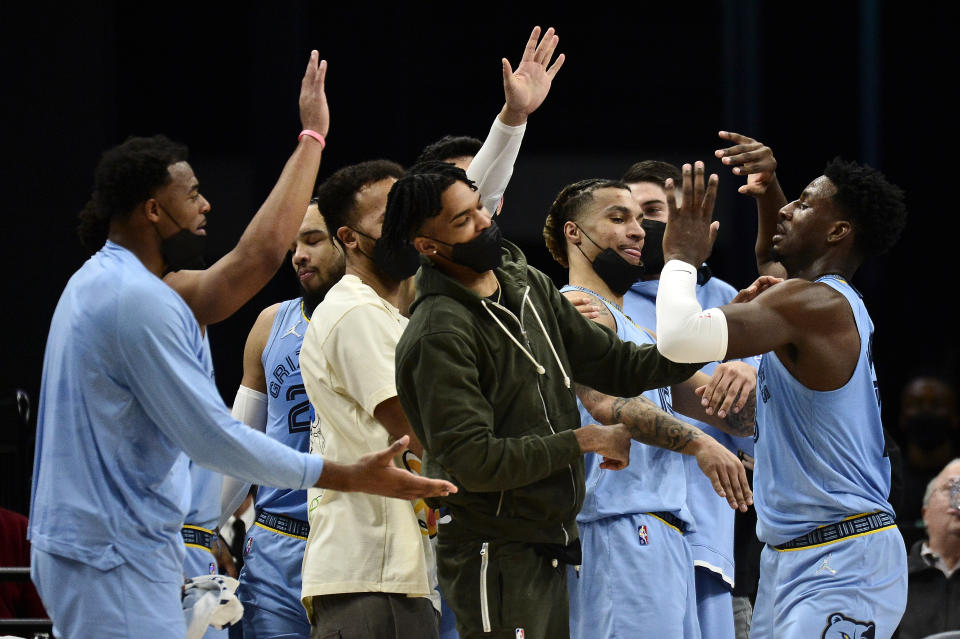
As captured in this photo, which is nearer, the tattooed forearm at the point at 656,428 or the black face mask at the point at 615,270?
the tattooed forearm at the point at 656,428

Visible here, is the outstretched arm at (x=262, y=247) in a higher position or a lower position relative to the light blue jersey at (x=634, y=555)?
higher

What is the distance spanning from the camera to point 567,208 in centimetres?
416

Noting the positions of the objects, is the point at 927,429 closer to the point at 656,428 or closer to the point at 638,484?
the point at 638,484

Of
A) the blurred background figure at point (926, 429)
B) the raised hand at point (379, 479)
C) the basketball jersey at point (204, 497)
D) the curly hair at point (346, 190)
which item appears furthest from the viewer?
the blurred background figure at point (926, 429)

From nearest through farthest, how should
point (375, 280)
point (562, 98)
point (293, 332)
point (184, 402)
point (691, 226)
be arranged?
point (184, 402)
point (691, 226)
point (375, 280)
point (293, 332)
point (562, 98)

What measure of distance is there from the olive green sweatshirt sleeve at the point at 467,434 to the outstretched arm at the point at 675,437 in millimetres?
532

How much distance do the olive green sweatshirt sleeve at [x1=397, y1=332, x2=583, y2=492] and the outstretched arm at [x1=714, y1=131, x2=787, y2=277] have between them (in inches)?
47.9

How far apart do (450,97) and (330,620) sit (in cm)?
506

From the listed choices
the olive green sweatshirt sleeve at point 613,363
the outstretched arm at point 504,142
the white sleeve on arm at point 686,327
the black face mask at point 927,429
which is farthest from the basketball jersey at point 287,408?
the black face mask at point 927,429

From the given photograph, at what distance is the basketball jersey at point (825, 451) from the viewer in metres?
3.29

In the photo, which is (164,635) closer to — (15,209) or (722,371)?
(722,371)

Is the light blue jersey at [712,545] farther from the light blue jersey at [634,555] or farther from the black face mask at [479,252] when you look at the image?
the black face mask at [479,252]

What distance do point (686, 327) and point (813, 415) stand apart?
53 cm

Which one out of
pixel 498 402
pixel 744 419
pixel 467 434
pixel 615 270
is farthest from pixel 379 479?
pixel 744 419
